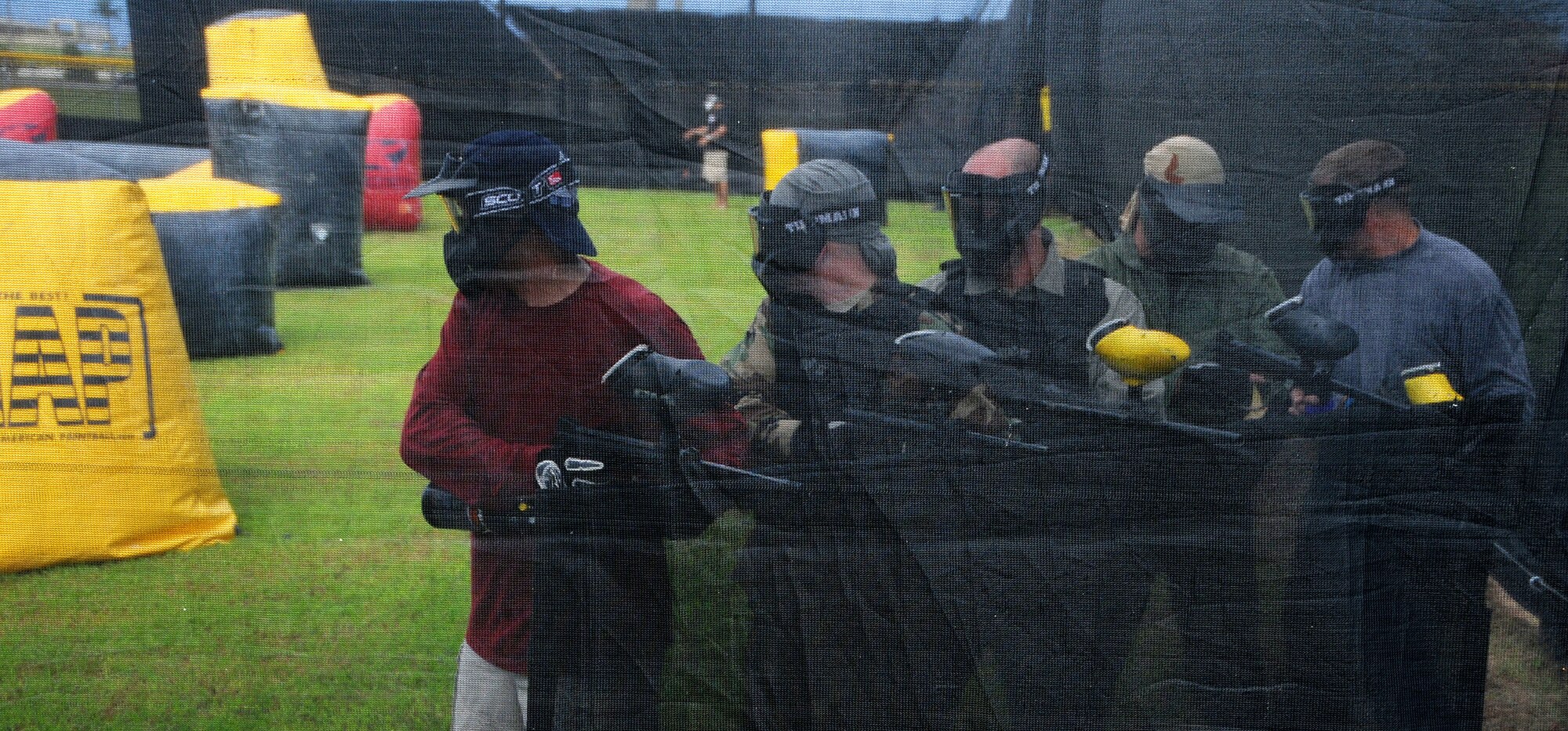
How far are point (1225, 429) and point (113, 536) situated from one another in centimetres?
285

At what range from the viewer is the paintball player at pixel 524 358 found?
1.61 metres

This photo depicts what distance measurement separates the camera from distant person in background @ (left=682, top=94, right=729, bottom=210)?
1.68 m

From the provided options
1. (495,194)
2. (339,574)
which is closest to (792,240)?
(495,194)

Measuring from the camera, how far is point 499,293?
1.66 meters

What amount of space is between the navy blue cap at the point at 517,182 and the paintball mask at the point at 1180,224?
35.3 inches

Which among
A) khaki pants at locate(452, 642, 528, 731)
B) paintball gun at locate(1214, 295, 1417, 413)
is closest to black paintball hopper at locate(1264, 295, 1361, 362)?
paintball gun at locate(1214, 295, 1417, 413)

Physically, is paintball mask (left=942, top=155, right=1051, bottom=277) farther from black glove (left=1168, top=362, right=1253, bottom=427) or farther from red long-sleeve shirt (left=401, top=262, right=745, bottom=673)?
red long-sleeve shirt (left=401, top=262, right=745, bottom=673)

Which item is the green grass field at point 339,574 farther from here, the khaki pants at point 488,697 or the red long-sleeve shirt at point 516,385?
the khaki pants at point 488,697

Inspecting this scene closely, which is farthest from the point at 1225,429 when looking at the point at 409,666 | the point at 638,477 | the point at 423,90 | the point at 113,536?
the point at 113,536

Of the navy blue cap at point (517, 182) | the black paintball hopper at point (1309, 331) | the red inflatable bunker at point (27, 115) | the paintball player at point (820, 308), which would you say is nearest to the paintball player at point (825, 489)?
the paintball player at point (820, 308)

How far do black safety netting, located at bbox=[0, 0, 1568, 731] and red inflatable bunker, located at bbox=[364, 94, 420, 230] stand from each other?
0.56ft

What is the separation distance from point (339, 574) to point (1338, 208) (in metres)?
2.15

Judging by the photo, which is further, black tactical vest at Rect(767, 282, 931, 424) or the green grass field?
the green grass field

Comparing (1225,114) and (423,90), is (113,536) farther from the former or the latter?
(1225,114)
